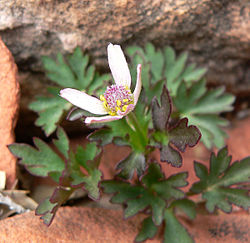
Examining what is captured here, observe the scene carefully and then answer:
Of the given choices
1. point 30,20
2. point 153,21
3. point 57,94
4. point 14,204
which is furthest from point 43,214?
point 153,21

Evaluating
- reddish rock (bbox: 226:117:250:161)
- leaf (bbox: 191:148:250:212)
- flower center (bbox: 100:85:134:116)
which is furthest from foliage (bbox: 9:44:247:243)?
reddish rock (bbox: 226:117:250:161)

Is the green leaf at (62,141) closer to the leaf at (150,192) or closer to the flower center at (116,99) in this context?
the leaf at (150,192)

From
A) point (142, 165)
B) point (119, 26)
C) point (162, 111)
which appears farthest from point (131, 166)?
point (119, 26)

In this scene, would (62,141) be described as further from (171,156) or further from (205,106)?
(205,106)

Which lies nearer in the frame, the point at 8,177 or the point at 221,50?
the point at 8,177

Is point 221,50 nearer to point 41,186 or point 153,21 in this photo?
point 153,21

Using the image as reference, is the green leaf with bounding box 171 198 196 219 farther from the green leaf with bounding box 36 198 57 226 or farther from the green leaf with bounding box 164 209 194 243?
the green leaf with bounding box 36 198 57 226

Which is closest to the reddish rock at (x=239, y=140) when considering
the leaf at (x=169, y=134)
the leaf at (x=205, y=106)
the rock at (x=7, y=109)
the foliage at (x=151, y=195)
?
the leaf at (x=205, y=106)
